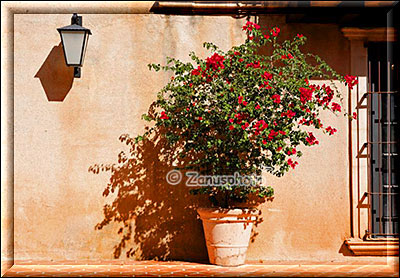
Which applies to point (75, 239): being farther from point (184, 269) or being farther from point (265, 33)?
point (265, 33)

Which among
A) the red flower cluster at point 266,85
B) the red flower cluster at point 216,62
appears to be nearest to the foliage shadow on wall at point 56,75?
the red flower cluster at point 216,62

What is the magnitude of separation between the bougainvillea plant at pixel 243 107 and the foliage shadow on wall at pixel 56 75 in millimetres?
1099

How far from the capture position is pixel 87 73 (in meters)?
7.73

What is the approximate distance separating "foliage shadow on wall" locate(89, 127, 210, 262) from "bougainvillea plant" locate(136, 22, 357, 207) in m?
0.28

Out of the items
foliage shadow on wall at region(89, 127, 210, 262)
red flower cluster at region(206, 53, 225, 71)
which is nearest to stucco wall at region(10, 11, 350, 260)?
foliage shadow on wall at region(89, 127, 210, 262)

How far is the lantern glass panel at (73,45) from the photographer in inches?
293

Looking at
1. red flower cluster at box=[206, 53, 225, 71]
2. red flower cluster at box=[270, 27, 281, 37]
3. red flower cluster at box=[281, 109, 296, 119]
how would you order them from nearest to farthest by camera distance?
red flower cluster at box=[281, 109, 296, 119] → red flower cluster at box=[206, 53, 225, 71] → red flower cluster at box=[270, 27, 281, 37]

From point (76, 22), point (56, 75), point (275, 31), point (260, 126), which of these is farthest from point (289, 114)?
point (56, 75)

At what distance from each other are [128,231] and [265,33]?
3024 millimetres

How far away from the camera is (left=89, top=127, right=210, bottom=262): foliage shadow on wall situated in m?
7.68

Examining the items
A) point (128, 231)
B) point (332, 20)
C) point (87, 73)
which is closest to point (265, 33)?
point (332, 20)

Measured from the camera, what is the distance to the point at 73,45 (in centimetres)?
746

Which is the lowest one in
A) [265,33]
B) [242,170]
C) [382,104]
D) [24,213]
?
[24,213]

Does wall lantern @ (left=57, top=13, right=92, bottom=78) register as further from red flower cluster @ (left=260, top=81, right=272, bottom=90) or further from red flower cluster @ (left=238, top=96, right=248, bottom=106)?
red flower cluster @ (left=260, top=81, right=272, bottom=90)
